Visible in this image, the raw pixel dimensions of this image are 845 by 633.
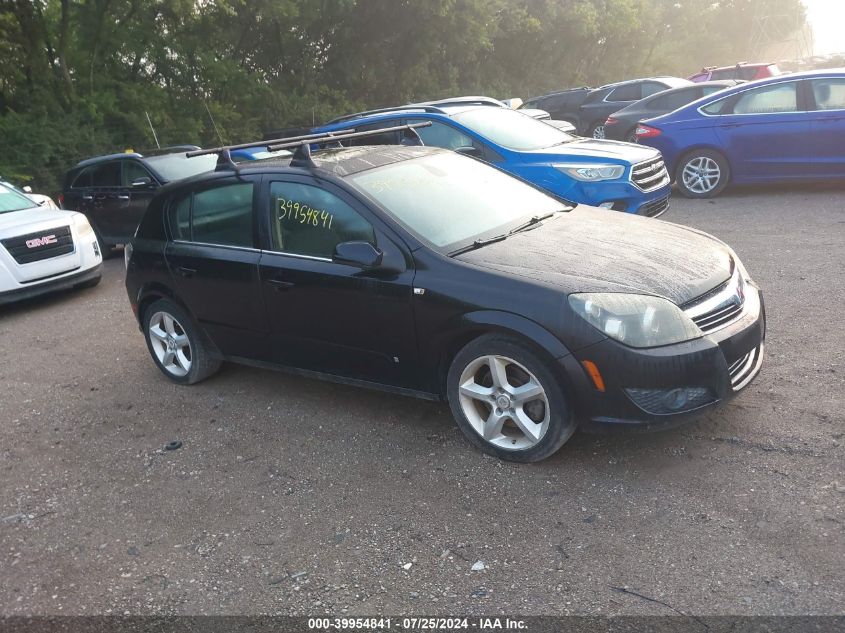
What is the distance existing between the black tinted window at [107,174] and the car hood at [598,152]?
20.3 ft

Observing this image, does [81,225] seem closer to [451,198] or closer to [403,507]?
[451,198]

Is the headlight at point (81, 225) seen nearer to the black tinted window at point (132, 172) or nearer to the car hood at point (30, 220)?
the car hood at point (30, 220)

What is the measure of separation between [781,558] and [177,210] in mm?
4453

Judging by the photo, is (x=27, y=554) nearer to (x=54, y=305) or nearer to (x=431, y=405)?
(x=431, y=405)

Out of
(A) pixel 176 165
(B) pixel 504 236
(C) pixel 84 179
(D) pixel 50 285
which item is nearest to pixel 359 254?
(B) pixel 504 236

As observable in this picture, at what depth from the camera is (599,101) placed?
19.0 metres

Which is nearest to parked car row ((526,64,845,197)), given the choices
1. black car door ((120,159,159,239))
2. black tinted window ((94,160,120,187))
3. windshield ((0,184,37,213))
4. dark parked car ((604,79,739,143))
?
dark parked car ((604,79,739,143))

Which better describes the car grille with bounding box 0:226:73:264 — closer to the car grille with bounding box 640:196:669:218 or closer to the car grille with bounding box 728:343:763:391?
the car grille with bounding box 640:196:669:218

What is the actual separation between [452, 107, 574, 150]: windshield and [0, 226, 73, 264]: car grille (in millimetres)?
4852

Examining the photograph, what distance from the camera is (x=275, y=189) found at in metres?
4.92

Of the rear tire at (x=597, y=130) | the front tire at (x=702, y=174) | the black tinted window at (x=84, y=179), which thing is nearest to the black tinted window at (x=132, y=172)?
the black tinted window at (x=84, y=179)

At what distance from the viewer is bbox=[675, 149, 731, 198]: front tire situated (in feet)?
35.8

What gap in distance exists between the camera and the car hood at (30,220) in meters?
8.84

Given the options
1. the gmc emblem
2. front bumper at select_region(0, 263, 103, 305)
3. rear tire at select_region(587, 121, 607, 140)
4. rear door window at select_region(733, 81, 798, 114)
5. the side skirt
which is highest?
rear door window at select_region(733, 81, 798, 114)
